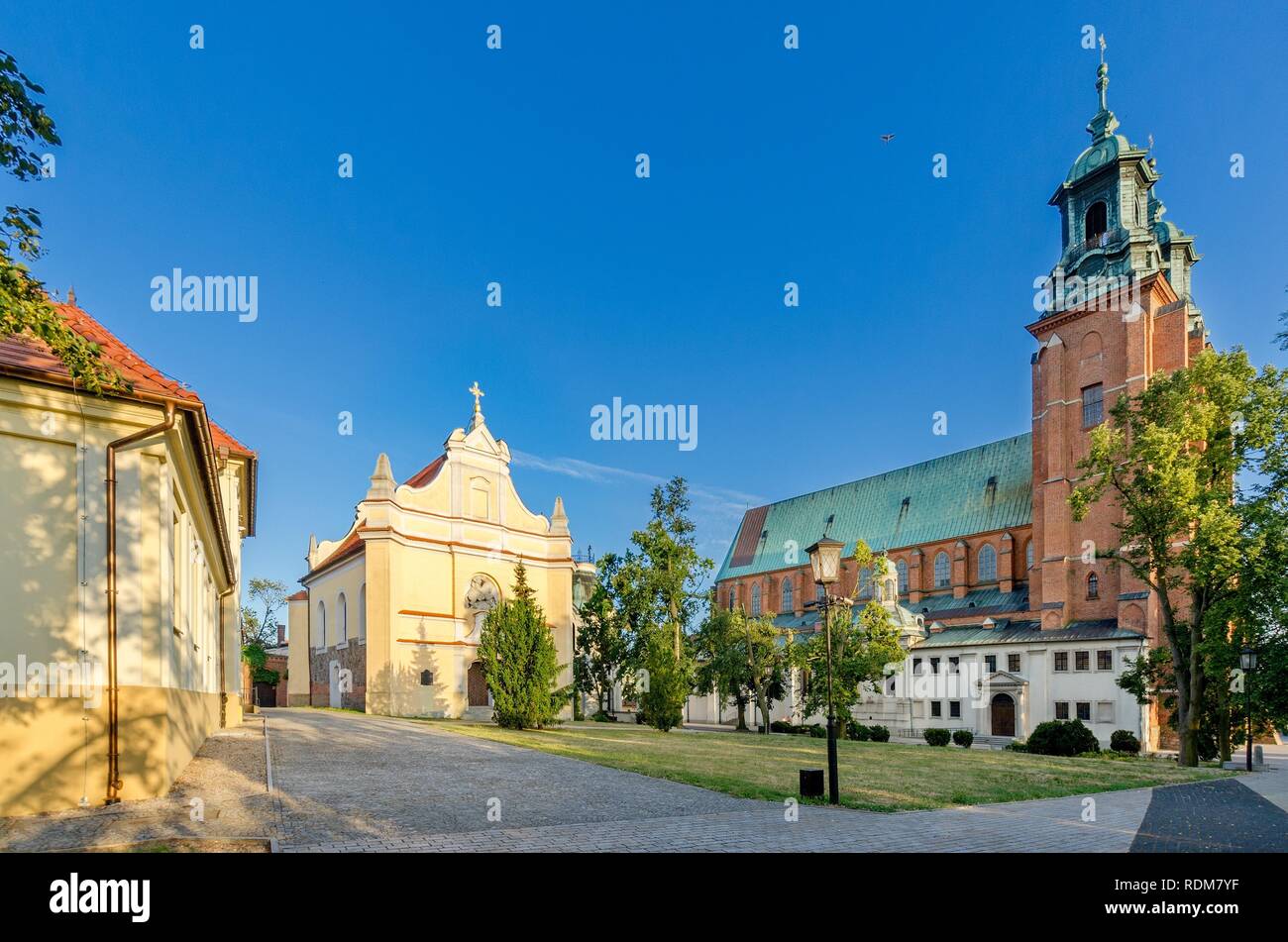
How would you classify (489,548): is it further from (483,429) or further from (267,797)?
(267,797)

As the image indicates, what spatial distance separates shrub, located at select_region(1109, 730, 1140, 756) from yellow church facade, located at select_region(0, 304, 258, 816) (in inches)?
1639

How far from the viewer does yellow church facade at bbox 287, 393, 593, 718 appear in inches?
1405

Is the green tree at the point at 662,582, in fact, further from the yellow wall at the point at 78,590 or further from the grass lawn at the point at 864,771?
the yellow wall at the point at 78,590

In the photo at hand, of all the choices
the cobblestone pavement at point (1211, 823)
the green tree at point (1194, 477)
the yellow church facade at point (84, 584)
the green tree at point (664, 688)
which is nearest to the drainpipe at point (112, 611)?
the yellow church facade at point (84, 584)

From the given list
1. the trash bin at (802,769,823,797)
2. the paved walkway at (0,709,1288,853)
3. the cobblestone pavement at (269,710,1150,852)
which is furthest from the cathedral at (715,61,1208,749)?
the trash bin at (802,769,823,797)

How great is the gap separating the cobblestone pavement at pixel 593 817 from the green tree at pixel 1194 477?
45.8 feet

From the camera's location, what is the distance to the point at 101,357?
9.20 meters

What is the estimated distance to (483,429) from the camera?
4081 cm

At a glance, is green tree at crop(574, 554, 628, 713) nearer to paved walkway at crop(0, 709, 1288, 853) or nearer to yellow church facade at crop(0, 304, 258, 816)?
paved walkway at crop(0, 709, 1288, 853)

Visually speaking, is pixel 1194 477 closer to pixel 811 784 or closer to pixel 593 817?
pixel 811 784

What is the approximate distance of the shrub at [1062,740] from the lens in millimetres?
28156

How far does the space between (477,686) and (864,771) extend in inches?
1039
